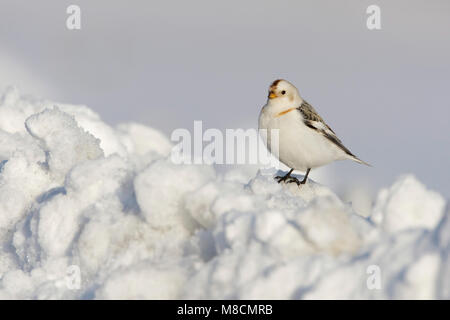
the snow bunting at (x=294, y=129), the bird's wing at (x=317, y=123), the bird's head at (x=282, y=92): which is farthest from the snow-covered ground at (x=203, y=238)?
the bird's head at (x=282, y=92)

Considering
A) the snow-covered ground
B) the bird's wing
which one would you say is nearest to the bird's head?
the bird's wing

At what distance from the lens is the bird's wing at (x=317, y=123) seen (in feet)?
30.0

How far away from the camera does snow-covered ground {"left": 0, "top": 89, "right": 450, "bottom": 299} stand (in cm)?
405

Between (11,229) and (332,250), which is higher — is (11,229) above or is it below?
below

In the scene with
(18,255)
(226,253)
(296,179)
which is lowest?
(18,255)

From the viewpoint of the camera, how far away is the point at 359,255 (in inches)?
169

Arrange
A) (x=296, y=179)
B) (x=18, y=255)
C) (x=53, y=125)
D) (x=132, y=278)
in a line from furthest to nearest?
(x=296, y=179) < (x=53, y=125) < (x=18, y=255) < (x=132, y=278)

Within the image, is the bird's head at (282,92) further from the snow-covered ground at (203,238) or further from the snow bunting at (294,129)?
the snow-covered ground at (203,238)

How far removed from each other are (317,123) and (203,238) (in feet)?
14.9

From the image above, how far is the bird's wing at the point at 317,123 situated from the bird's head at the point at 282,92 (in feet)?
0.66
